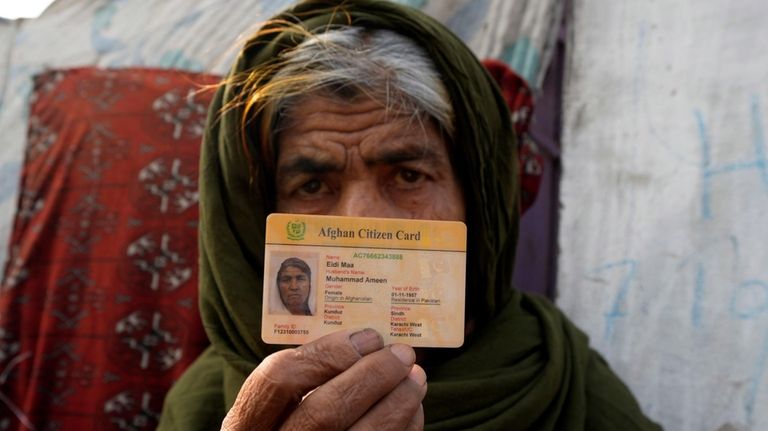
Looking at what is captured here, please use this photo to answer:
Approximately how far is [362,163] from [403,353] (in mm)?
614

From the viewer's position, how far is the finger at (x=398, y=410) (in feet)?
3.83

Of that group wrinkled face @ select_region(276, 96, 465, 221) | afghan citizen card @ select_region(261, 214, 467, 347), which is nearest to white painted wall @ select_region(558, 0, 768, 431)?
wrinkled face @ select_region(276, 96, 465, 221)

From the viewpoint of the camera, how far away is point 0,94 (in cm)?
303

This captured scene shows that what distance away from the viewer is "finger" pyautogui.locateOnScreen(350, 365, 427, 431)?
1.17m

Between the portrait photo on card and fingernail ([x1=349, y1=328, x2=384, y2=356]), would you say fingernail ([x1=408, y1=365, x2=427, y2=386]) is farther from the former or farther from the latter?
the portrait photo on card

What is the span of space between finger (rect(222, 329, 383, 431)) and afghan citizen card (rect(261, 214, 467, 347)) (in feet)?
0.18

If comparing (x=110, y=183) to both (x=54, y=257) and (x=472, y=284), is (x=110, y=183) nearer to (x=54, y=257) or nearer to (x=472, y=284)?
(x=54, y=257)

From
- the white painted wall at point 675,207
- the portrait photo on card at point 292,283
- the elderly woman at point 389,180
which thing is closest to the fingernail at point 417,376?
the portrait photo on card at point 292,283

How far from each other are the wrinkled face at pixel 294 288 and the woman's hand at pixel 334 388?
0.27ft

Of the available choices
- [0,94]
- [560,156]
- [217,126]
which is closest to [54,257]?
[0,94]

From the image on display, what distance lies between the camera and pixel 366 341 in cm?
120

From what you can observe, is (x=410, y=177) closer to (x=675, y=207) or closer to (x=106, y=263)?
(x=675, y=207)

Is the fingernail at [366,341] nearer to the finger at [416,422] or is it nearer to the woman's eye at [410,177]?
the finger at [416,422]

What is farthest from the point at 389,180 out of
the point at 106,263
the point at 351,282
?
the point at 106,263
